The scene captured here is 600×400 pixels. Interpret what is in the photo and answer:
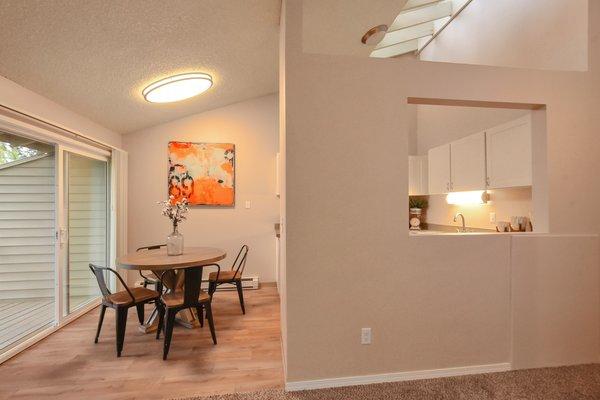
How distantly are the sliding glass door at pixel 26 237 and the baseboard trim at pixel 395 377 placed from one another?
2502 millimetres

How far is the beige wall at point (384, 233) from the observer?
2027mm

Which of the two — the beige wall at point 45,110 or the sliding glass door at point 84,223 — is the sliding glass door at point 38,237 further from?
the beige wall at point 45,110

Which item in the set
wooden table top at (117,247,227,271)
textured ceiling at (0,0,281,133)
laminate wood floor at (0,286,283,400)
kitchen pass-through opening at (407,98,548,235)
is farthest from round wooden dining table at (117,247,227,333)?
kitchen pass-through opening at (407,98,548,235)

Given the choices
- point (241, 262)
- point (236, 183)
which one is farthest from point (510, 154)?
point (236, 183)

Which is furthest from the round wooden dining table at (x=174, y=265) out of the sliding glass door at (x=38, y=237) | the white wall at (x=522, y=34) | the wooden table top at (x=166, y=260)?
the white wall at (x=522, y=34)

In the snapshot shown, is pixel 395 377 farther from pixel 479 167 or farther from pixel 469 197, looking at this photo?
pixel 469 197

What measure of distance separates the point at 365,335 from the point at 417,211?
308cm

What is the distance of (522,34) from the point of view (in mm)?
3102

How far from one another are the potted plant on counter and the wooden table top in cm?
305

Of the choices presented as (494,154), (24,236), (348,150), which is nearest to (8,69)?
(24,236)

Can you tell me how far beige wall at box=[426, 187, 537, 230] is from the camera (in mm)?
2955

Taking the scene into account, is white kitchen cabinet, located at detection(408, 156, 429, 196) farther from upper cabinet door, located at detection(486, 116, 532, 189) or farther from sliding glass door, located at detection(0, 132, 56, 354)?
sliding glass door, located at detection(0, 132, 56, 354)

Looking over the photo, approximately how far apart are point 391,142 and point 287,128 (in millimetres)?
747

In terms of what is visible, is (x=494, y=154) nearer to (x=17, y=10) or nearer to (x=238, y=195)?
(x=238, y=195)
